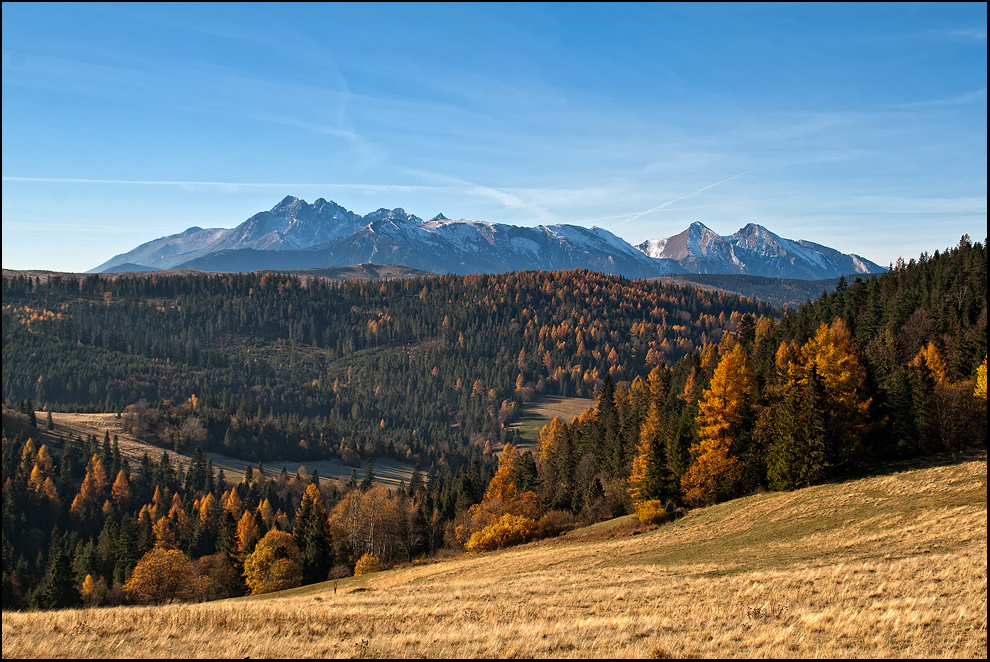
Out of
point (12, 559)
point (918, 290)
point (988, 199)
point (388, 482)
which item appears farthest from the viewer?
point (388, 482)

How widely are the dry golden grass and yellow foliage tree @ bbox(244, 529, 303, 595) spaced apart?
3642cm

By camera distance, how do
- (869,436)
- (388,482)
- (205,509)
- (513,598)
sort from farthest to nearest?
1. (388,482)
2. (205,509)
3. (869,436)
4. (513,598)

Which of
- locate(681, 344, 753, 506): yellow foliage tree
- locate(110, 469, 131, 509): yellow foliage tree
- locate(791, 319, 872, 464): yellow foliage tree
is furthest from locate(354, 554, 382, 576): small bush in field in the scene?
locate(110, 469, 131, 509): yellow foliage tree

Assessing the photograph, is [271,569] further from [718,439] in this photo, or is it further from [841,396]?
[841,396]

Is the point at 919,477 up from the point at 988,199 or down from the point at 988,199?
down

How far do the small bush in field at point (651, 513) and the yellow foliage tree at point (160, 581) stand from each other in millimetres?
58405

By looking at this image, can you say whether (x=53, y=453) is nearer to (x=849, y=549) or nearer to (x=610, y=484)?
(x=610, y=484)

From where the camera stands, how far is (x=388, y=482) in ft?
593

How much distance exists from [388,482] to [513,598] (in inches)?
6323

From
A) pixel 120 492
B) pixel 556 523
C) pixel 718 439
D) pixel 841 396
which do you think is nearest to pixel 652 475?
pixel 718 439

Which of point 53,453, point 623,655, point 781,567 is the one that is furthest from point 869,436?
point 53,453

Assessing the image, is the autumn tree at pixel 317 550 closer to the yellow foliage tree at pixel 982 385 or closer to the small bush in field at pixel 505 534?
the small bush in field at pixel 505 534

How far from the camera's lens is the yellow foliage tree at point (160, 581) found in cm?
7931

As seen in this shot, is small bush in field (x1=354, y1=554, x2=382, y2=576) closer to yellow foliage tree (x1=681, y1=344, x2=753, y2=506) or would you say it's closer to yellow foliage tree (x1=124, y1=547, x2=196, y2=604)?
yellow foliage tree (x1=124, y1=547, x2=196, y2=604)
